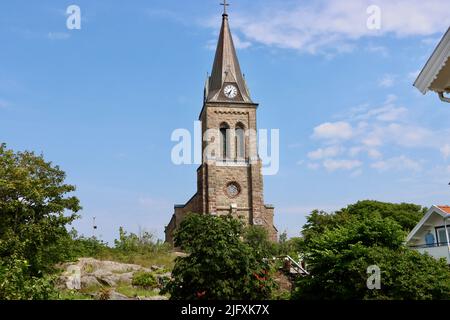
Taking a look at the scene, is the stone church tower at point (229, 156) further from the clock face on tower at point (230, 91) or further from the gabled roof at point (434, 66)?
the gabled roof at point (434, 66)

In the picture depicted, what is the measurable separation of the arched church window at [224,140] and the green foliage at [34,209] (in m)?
27.8

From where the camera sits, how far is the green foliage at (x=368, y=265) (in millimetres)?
17922

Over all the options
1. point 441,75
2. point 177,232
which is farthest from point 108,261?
point 441,75

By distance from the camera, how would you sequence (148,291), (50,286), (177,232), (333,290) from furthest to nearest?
(148,291), (177,232), (333,290), (50,286)

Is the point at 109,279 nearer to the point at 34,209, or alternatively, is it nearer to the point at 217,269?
the point at 34,209

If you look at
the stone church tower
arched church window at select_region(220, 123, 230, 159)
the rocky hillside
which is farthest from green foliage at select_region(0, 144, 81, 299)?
arched church window at select_region(220, 123, 230, 159)

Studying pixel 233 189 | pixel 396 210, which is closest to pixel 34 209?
pixel 233 189

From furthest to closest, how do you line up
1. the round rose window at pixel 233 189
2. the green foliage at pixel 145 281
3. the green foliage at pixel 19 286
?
1. the round rose window at pixel 233 189
2. the green foliage at pixel 145 281
3. the green foliage at pixel 19 286

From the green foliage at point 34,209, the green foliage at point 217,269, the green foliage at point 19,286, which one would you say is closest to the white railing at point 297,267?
the green foliage at point 217,269

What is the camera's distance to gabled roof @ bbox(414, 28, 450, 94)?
7656 millimetres

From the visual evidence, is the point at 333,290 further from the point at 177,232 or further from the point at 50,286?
the point at 50,286

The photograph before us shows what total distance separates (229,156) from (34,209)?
29904 millimetres
